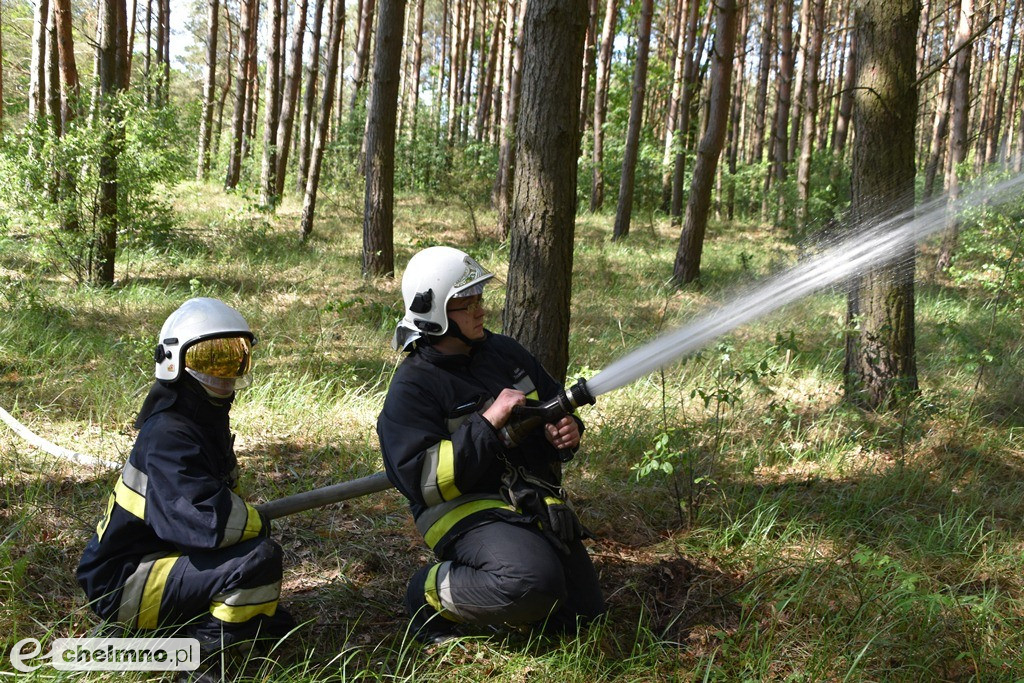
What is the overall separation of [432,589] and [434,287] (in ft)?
4.19

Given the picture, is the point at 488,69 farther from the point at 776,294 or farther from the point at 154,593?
the point at 154,593

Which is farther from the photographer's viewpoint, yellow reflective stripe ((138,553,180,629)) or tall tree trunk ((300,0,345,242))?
tall tree trunk ((300,0,345,242))

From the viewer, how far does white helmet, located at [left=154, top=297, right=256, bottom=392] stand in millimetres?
2863

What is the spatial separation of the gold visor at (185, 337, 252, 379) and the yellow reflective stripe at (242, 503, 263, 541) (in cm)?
54

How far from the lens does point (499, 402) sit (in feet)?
9.88

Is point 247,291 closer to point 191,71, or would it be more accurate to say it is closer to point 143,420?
point 143,420

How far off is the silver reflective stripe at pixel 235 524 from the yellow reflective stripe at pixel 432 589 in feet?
2.71

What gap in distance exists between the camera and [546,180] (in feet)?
13.9

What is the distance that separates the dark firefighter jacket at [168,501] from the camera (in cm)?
267

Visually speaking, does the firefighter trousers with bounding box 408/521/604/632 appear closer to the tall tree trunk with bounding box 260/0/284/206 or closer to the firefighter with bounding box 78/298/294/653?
the firefighter with bounding box 78/298/294/653

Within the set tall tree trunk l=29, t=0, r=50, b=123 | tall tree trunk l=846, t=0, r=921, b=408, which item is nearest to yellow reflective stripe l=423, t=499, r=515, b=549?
tall tree trunk l=846, t=0, r=921, b=408

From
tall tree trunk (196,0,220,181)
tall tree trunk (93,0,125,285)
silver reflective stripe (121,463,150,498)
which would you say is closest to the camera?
silver reflective stripe (121,463,150,498)

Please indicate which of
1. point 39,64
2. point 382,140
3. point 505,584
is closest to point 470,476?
point 505,584

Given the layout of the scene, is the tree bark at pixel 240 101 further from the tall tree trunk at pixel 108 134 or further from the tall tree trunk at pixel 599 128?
the tall tree trunk at pixel 108 134
